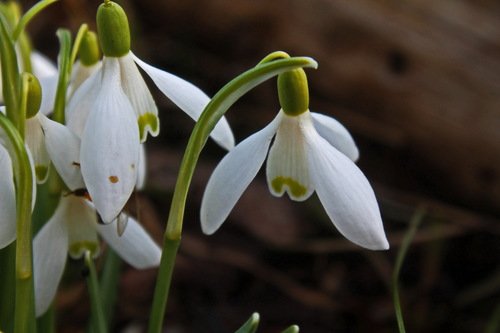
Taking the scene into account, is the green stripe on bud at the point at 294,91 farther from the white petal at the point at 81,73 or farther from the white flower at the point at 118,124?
the white petal at the point at 81,73

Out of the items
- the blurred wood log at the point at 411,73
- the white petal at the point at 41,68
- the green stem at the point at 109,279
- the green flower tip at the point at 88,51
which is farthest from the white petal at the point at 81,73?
the blurred wood log at the point at 411,73

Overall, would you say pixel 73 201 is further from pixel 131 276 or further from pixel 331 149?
pixel 131 276

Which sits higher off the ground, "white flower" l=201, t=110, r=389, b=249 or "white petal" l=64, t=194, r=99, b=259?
"white flower" l=201, t=110, r=389, b=249

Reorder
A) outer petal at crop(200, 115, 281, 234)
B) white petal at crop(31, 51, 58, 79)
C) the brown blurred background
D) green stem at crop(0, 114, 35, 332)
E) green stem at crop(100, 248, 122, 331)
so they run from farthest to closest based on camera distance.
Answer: the brown blurred background < white petal at crop(31, 51, 58, 79) < green stem at crop(100, 248, 122, 331) < outer petal at crop(200, 115, 281, 234) < green stem at crop(0, 114, 35, 332)

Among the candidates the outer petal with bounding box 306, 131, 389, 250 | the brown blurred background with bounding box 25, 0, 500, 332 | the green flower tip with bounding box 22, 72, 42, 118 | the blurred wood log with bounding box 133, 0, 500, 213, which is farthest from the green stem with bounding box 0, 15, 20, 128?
the blurred wood log with bounding box 133, 0, 500, 213

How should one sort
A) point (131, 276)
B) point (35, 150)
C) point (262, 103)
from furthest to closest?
point (262, 103) < point (131, 276) < point (35, 150)

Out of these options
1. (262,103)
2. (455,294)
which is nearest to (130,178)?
(455,294)

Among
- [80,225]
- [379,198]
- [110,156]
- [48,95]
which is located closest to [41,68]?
[48,95]

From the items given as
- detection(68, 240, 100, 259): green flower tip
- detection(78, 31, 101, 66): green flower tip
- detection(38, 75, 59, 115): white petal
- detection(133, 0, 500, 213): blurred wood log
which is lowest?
detection(68, 240, 100, 259): green flower tip

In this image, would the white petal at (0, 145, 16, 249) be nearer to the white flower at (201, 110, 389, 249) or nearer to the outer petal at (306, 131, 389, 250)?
the white flower at (201, 110, 389, 249)
